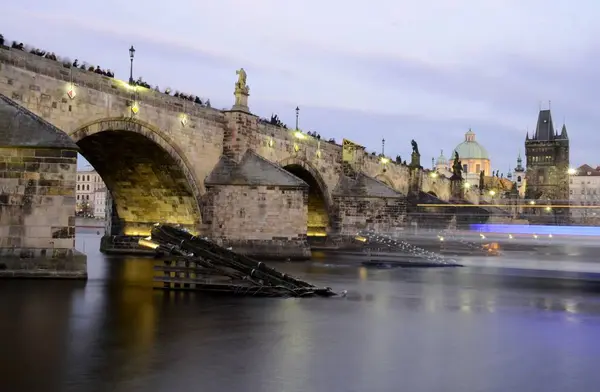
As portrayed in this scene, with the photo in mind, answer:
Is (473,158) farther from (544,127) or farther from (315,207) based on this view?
(315,207)

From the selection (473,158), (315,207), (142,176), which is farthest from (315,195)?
(473,158)

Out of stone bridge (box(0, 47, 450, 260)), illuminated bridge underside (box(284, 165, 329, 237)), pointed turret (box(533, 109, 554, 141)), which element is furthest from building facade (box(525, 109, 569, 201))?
stone bridge (box(0, 47, 450, 260))

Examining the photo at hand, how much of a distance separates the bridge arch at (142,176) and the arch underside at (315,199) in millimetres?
9456

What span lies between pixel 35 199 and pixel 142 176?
13290 millimetres

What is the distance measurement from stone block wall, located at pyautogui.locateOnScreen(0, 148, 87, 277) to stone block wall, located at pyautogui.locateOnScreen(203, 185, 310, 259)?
13587 mm

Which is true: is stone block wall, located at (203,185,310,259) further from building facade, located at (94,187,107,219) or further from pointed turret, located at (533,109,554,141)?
pointed turret, located at (533,109,554,141)

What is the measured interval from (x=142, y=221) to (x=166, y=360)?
2414 centimetres

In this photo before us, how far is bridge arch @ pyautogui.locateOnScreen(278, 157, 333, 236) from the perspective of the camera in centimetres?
4066

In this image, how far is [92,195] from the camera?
133 m

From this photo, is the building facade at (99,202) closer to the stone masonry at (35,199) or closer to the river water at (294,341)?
the stone masonry at (35,199)

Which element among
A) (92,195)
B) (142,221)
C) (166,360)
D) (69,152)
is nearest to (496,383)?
(166,360)

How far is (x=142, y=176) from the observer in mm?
30125

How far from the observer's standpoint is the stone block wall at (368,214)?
43.9 meters

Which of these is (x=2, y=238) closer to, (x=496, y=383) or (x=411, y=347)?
(x=411, y=347)
